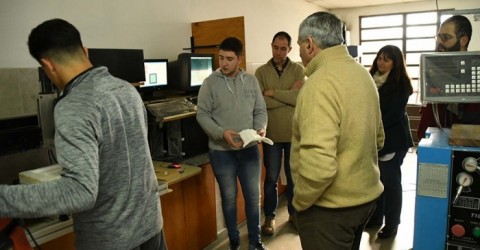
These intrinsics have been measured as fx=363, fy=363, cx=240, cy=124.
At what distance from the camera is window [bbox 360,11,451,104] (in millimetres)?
6668

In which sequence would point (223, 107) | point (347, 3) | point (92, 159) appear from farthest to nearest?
point (347, 3), point (223, 107), point (92, 159)

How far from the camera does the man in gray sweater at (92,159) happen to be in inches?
38.7

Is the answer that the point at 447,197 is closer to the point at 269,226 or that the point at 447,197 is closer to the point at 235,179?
the point at 235,179

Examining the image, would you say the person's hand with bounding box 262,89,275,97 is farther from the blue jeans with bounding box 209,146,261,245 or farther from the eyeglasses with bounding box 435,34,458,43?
the eyeglasses with bounding box 435,34,458,43

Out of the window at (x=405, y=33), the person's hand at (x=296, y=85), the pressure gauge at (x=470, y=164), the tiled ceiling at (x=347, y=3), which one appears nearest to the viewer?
the pressure gauge at (x=470, y=164)

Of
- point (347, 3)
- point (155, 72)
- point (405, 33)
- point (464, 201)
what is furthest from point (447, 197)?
point (405, 33)

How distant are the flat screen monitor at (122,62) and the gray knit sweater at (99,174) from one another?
95cm

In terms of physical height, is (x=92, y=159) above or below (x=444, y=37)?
below

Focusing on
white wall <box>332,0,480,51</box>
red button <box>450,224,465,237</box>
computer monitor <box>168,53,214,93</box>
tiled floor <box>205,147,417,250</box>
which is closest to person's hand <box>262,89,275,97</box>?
computer monitor <box>168,53,214,93</box>

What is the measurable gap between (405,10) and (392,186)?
5177 millimetres

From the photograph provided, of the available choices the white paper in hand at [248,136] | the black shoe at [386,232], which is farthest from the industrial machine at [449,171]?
the black shoe at [386,232]

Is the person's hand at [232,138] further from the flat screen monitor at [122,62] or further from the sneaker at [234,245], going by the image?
the sneaker at [234,245]

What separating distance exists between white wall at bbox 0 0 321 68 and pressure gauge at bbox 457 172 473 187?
2.25 metres

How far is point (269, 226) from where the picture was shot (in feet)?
9.74
